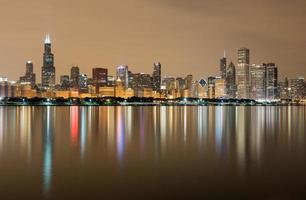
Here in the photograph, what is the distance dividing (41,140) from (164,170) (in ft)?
60.5

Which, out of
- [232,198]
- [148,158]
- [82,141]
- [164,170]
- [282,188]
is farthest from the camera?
[82,141]

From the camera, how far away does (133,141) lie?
38.4 metres

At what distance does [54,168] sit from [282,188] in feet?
39.0

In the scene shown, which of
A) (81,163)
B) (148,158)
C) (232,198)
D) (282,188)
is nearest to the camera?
(232,198)

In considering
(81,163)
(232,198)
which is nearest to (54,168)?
(81,163)

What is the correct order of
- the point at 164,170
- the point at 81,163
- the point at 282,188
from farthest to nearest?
the point at 81,163 → the point at 164,170 → the point at 282,188

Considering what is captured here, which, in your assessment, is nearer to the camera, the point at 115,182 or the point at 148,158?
the point at 115,182

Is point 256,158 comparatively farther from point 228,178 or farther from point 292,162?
point 228,178

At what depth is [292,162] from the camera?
1047 inches

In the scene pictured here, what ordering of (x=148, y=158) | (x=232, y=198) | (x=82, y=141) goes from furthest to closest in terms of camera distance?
(x=82, y=141)
(x=148, y=158)
(x=232, y=198)

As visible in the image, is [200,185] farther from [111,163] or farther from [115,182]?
[111,163]

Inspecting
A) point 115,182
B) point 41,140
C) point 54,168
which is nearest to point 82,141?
point 41,140

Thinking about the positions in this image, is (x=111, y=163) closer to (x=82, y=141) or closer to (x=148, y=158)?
(x=148, y=158)

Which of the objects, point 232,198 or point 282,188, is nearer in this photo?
point 232,198
